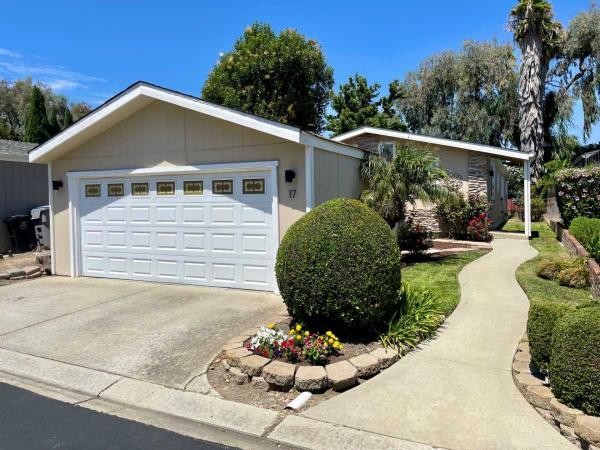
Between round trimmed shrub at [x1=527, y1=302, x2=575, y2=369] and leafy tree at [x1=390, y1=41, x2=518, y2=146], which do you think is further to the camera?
leafy tree at [x1=390, y1=41, x2=518, y2=146]

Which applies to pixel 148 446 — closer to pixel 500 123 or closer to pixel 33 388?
pixel 33 388

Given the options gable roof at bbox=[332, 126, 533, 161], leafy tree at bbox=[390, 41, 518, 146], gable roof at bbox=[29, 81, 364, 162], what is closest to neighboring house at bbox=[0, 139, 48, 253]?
gable roof at bbox=[29, 81, 364, 162]

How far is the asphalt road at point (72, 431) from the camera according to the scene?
336cm

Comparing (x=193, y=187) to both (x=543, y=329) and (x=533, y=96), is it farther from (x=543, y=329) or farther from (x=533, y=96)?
(x=533, y=96)

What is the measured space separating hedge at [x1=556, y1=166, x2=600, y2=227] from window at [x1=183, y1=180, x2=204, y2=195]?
448 inches

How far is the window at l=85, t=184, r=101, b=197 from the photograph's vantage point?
31.8ft

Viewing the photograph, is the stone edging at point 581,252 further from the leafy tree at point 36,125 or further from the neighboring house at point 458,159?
the leafy tree at point 36,125

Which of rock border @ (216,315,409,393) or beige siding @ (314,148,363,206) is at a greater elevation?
beige siding @ (314,148,363,206)

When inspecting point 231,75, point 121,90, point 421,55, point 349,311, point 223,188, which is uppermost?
point 421,55

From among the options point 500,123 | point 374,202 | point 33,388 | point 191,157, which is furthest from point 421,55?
point 33,388

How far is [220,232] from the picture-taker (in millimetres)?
8344

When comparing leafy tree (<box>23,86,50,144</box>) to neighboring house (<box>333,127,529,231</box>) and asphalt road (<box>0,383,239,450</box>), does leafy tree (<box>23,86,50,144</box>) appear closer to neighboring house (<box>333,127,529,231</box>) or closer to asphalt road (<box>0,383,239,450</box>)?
neighboring house (<box>333,127,529,231</box>)

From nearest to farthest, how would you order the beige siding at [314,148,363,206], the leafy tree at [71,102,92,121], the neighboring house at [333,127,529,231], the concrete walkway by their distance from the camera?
the concrete walkway < the beige siding at [314,148,363,206] < the neighboring house at [333,127,529,231] < the leafy tree at [71,102,92,121]

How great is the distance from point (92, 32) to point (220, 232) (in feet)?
39.6
